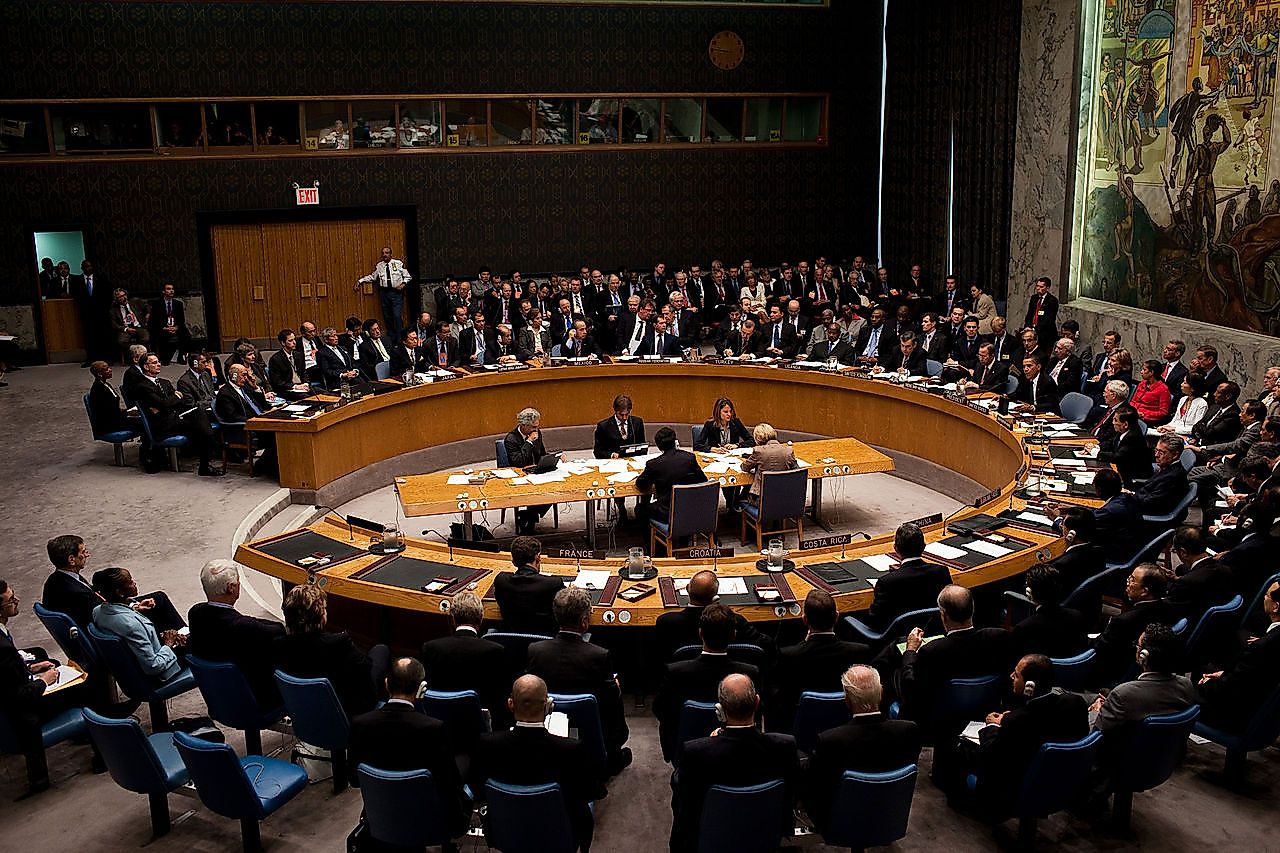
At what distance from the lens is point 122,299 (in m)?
16.6

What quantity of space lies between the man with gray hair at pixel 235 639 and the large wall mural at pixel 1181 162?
34.7ft

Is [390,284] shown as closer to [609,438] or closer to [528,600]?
[609,438]

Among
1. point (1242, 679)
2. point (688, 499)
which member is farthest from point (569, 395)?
point (1242, 679)

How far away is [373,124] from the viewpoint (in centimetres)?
1783

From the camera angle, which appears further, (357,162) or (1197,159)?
(357,162)

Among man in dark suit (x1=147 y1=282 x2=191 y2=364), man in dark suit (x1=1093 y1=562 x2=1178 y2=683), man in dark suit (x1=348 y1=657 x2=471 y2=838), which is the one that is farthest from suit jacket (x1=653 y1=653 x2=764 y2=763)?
man in dark suit (x1=147 y1=282 x2=191 y2=364)

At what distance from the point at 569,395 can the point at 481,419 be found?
1.06 metres

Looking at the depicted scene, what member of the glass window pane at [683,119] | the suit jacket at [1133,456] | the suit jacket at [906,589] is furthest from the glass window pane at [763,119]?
the suit jacket at [906,589]

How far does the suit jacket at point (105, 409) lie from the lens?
11.6 m

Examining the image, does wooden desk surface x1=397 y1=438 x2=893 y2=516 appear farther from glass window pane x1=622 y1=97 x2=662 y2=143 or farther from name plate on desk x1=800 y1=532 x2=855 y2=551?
glass window pane x1=622 y1=97 x2=662 y2=143

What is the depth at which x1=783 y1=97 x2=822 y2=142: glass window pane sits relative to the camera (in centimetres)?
1936

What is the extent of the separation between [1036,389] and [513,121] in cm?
1017

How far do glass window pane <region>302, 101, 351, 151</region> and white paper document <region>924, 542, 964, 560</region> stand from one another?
1310 cm

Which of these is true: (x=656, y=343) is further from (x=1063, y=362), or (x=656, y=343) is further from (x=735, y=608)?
(x=735, y=608)
